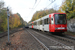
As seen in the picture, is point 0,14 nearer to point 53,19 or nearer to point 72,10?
point 53,19

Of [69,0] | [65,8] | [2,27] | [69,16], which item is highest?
[69,0]

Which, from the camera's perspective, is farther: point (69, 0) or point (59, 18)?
point (69, 0)

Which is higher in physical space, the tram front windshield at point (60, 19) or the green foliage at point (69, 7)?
the green foliage at point (69, 7)

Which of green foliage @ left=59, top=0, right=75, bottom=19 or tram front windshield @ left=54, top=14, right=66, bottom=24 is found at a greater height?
green foliage @ left=59, top=0, right=75, bottom=19

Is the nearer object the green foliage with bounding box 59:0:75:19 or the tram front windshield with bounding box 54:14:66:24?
the tram front windshield with bounding box 54:14:66:24

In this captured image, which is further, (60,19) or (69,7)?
(69,7)

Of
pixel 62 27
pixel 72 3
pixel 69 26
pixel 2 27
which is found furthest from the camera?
pixel 2 27

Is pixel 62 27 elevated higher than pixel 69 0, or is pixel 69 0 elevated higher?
pixel 69 0

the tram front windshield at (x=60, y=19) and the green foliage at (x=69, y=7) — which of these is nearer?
the tram front windshield at (x=60, y=19)

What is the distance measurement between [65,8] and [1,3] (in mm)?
14593

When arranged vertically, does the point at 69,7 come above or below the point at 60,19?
above

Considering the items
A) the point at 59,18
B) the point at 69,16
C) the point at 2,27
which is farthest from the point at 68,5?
the point at 2,27

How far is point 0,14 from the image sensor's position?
22.1m

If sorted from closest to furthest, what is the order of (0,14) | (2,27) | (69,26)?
1. (69,26)
2. (0,14)
3. (2,27)
